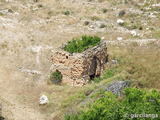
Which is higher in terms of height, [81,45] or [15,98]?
[81,45]

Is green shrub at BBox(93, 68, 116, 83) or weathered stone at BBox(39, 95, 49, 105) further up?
green shrub at BBox(93, 68, 116, 83)

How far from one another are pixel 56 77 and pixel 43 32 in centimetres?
1157

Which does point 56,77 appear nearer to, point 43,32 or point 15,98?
point 15,98

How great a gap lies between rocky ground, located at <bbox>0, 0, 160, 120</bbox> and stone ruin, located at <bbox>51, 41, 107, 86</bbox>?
1.66m

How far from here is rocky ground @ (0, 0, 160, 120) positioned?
17.2m

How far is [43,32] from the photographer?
28297 mm

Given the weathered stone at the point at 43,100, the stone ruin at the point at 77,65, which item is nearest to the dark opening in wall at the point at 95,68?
the stone ruin at the point at 77,65

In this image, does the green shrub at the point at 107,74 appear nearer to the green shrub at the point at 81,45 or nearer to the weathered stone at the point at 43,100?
the green shrub at the point at 81,45

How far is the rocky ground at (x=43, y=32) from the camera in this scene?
17219 mm

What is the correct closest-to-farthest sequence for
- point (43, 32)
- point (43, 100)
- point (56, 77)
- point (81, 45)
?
1. point (43, 100)
2. point (56, 77)
3. point (81, 45)
4. point (43, 32)

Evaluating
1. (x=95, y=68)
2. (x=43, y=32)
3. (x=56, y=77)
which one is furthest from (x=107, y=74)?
(x=43, y=32)

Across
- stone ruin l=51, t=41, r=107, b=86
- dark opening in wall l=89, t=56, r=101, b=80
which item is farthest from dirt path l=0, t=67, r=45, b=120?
dark opening in wall l=89, t=56, r=101, b=80

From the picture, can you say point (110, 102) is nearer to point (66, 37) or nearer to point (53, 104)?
point (53, 104)

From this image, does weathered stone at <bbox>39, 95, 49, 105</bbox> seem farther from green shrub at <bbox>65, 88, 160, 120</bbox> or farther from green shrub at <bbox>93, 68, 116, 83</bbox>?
green shrub at <bbox>65, 88, 160, 120</bbox>
